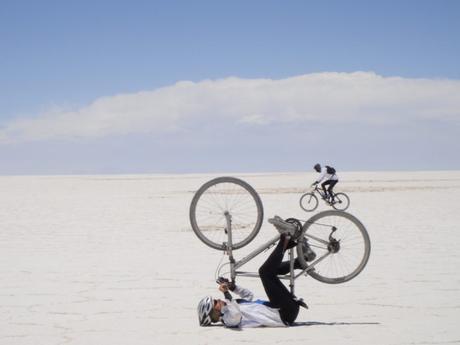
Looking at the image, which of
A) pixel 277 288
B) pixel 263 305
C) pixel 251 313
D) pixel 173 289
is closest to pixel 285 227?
pixel 277 288

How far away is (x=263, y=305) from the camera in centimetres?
750

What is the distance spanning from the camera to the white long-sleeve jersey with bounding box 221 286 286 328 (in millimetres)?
7398

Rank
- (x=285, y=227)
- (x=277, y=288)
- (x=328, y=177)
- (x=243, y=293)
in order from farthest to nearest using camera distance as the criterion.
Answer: (x=328, y=177) → (x=243, y=293) → (x=277, y=288) → (x=285, y=227)

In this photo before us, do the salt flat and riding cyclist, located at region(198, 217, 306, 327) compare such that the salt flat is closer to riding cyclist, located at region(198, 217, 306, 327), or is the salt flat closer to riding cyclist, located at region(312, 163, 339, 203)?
riding cyclist, located at region(198, 217, 306, 327)

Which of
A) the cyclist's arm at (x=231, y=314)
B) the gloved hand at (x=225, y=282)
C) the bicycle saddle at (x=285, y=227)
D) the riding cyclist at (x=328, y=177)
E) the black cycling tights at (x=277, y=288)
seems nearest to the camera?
the bicycle saddle at (x=285, y=227)

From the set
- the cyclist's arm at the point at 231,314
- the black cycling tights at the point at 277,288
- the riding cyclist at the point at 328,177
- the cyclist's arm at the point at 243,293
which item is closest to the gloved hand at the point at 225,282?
the cyclist's arm at the point at 243,293

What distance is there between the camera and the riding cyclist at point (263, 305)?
712 cm

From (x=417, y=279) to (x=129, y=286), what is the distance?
509 centimetres

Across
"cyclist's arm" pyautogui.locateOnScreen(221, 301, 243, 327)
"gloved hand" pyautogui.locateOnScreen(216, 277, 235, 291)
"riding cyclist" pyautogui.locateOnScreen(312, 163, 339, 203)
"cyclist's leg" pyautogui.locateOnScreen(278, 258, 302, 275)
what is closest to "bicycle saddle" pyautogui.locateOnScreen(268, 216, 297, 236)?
"cyclist's leg" pyautogui.locateOnScreen(278, 258, 302, 275)

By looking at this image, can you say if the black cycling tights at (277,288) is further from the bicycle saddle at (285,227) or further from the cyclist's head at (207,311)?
the cyclist's head at (207,311)

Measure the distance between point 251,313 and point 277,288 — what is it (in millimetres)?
564

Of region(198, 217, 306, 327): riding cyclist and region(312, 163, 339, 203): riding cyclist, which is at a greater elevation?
region(312, 163, 339, 203): riding cyclist

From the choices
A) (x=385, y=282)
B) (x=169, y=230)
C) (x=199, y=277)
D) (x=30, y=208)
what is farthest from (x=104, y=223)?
(x=385, y=282)

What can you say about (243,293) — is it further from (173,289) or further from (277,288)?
(173,289)
